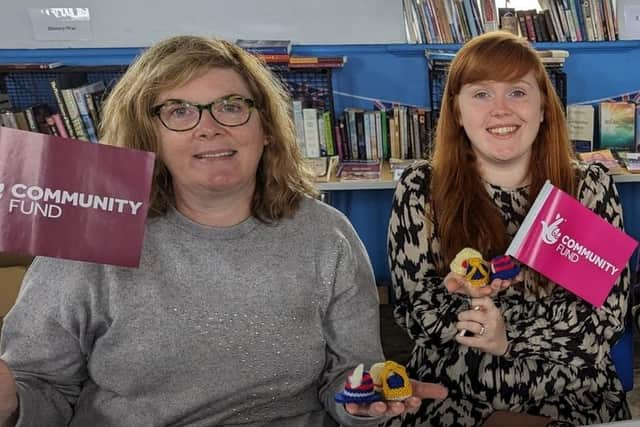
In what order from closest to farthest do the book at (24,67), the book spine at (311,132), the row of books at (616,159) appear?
the row of books at (616,159) < the book at (24,67) < the book spine at (311,132)

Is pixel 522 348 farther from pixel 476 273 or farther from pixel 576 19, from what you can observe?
pixel 576 19

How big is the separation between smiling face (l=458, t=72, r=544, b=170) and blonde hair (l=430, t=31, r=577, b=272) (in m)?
0.02

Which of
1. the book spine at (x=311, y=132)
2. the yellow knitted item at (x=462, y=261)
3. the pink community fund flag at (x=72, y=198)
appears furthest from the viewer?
the book spine at (x=311, y=132)

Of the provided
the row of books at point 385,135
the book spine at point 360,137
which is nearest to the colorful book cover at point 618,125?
the row of books at point 385,135

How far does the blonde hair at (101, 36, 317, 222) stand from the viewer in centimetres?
125

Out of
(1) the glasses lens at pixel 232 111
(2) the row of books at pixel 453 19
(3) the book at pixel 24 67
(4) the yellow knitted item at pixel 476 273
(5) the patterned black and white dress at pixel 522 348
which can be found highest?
(2) the row of books at pixel 453 19

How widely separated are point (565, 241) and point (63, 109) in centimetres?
241

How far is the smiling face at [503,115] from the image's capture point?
5.33 ft

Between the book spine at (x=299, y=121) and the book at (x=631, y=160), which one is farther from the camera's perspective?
the book spine at (x=299, y=121)

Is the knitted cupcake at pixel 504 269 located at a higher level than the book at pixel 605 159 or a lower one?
higher

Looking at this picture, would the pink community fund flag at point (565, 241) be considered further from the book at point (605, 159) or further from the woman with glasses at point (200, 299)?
the book at point (605, 159)

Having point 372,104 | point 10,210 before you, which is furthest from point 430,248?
point 372,104

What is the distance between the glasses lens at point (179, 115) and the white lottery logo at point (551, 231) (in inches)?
26.9

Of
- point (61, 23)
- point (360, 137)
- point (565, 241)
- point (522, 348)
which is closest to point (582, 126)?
point (360, 137)
